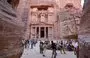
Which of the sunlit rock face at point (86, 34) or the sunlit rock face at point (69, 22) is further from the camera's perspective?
the sunlit rock face at point (69, 22)

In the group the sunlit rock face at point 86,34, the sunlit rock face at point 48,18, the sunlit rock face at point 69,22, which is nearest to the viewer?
the sunlit rock face at point 86,34

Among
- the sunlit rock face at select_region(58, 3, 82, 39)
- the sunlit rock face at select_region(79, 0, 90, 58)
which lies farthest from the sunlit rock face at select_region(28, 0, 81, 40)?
the sunlit rock face at select_region(79, 0, 90, 58)

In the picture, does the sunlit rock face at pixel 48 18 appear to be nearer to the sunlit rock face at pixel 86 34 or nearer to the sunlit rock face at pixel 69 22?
the sunlit rock face at pixel 69 22

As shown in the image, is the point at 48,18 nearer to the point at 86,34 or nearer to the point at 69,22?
the point at 69,22

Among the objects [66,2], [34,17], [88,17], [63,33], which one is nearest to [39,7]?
[34,17]

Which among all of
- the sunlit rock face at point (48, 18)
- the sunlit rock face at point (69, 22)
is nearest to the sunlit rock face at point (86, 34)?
the sunlit rock face at point (69, 22)

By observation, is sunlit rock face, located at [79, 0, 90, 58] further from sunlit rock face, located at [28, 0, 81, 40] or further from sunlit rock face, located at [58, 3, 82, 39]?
sunlit rock face, located at [28, 0, 81, 40]

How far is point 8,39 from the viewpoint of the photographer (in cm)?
480

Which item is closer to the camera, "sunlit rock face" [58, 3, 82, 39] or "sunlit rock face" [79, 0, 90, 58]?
"sunlit rock face" [79, 0, 90, 58]

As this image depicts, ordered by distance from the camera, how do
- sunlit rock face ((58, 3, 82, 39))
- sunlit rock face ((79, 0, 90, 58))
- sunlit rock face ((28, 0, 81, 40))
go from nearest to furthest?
1. sunlit rock face ((79, 0, 90, 58))
2. sunlit rock face ((58, 3, 82, 39))
3. sunlit rock face ((28, 0, 81, 40))

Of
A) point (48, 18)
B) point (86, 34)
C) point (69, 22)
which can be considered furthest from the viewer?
point (48, 18)

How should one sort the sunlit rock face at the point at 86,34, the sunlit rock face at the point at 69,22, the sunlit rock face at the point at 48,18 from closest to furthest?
the sunlit rock face at the point at 86,34 < the sunlit rock face at the point at 69,22 < the sunlit rock face at the point at 48,18

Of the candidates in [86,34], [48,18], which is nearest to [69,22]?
[48,18]

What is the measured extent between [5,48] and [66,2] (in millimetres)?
63818
